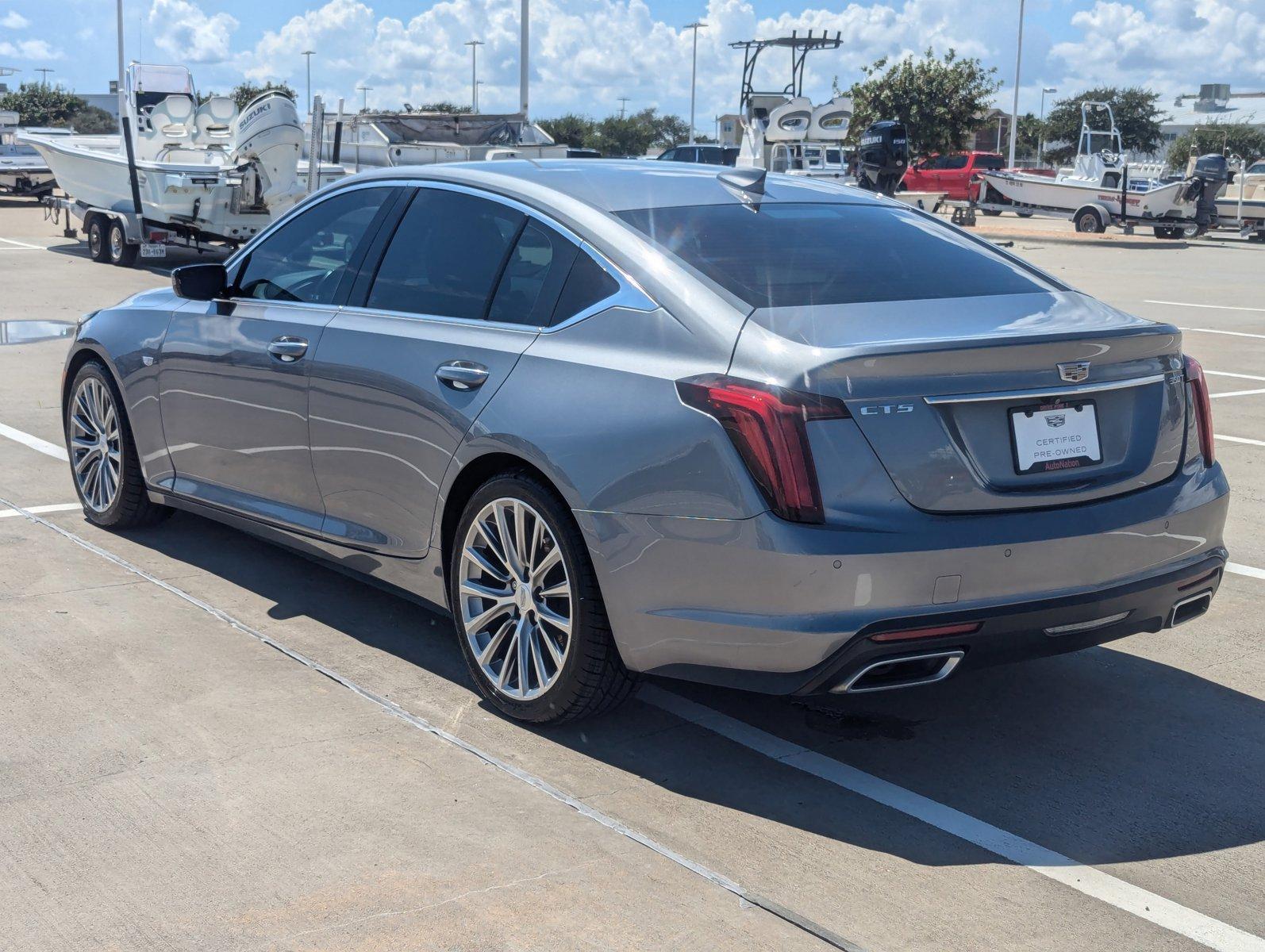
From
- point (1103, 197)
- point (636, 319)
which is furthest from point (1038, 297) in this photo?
point (1103, 197)

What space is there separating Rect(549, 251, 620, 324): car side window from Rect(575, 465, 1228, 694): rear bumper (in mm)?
663

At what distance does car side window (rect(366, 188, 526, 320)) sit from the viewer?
4578 mm

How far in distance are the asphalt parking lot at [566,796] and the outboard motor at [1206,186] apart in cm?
3005

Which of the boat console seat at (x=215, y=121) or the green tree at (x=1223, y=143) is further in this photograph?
the green tree at (x=1223, y=143)

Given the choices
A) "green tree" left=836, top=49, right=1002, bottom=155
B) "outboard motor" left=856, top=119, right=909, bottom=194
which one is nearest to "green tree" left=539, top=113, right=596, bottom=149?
"green tree" left=836, top=49, right=1002, bottom=155

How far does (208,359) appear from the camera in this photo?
555cm

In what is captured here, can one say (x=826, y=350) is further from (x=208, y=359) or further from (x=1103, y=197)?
(x=1103, y=197)

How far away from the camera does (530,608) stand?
4.24 m

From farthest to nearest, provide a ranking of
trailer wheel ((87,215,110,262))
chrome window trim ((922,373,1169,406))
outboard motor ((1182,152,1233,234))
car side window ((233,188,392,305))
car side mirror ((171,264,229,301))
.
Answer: outboard motor ((1182,152,1233,234)), trailer wheel ((87,215,110,262)), car side mirror ((171,264,229,301)), car side window ((233,188,392,305)), chrome window trim ((922,373,1169,406))

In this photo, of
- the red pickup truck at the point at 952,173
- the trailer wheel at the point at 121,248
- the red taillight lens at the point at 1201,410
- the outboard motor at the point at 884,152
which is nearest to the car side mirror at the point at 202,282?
the red taillight lens at the point at 1201,410

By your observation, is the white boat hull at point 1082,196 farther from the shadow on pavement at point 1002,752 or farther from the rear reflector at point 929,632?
the rear reflector at point 929,632

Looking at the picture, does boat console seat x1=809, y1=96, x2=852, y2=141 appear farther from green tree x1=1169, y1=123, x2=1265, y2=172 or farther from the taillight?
green tree x1=1169, y1=123, x2=1265, y2=172

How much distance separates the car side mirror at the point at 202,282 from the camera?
5.60 meters

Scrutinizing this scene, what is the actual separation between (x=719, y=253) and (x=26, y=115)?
82259 mm
